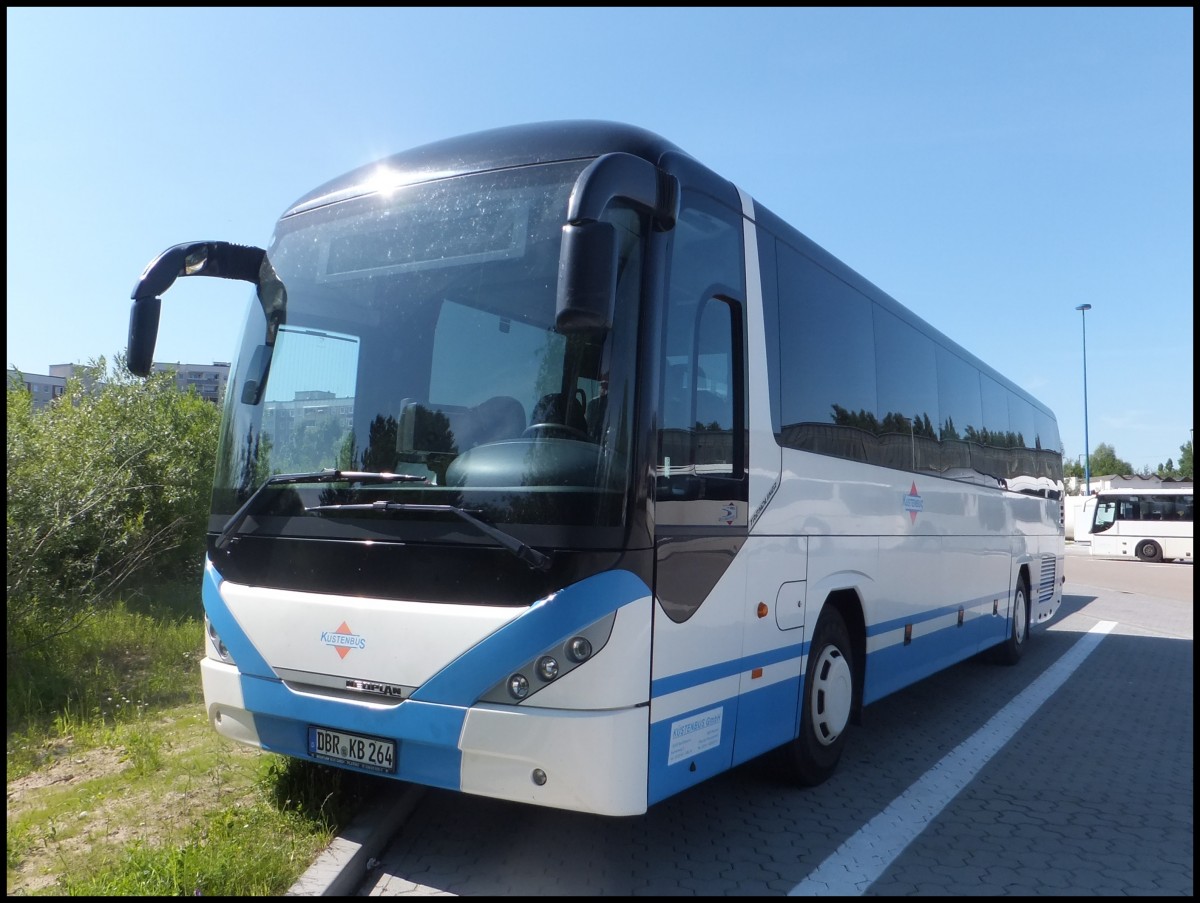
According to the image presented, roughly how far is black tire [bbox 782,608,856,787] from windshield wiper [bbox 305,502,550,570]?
2.44 metres

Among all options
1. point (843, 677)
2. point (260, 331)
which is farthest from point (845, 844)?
point (260, 331)

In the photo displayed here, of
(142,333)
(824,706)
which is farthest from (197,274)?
(824,706)

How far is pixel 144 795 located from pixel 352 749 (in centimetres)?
159

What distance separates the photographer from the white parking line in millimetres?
4426

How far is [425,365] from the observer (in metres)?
4.43

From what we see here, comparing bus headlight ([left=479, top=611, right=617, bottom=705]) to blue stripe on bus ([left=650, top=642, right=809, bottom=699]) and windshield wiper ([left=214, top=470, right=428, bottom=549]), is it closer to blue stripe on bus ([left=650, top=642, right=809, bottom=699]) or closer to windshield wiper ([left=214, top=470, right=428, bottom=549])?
blue stripe on bus ([left=650, top=642, right=809, bottom=699])

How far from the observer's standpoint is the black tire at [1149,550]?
36438 millimetres

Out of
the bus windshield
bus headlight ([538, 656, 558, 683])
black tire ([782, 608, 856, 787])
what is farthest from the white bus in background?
bus headlight ([538, 656, 558, 683])

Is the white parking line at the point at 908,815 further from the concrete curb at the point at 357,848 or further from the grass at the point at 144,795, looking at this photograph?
the grass at the point at 144,795

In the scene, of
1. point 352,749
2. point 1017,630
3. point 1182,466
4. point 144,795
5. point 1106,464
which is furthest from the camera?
point 1106,464

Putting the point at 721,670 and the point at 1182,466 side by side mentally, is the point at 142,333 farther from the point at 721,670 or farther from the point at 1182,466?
the point at 1182,466

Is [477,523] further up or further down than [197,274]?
further down

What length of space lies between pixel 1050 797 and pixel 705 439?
338cm

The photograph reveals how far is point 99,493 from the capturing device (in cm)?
885
